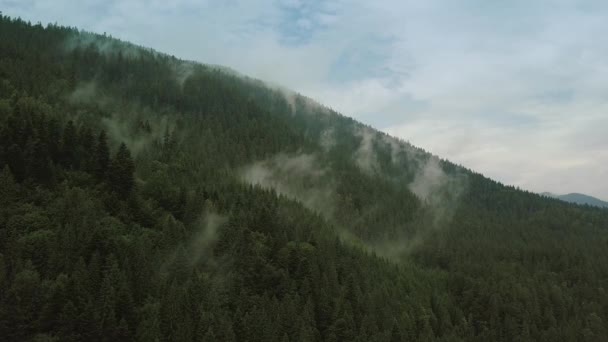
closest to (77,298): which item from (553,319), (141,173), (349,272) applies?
(141,173)

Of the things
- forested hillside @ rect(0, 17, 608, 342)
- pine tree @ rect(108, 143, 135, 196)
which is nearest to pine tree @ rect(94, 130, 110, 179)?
forested hillside @ rect(0, 17, 608, 342)

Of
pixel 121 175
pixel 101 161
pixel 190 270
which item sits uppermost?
pixel 101 161

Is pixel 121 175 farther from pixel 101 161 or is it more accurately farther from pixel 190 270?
pixel 190 270

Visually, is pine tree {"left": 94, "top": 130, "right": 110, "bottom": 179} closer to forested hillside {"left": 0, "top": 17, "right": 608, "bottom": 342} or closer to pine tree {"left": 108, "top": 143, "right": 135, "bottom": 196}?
forested hillside {"left": 0, "top": 17, "right": 608, "bottom": 342}

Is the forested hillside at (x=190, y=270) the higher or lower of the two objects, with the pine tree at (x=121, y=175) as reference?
lower

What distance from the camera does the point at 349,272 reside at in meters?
135

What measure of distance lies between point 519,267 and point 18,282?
161123mm

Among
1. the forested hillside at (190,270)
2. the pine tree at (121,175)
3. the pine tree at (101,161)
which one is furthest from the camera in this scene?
the pine tree at (101,161)

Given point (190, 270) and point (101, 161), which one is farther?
point (101, 161)

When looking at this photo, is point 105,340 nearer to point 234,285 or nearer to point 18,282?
point 18,282

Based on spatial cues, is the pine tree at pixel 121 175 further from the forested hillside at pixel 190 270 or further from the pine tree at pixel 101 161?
the pine tree at pixel 101 161

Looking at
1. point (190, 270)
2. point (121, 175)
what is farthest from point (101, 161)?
point (190, 270)

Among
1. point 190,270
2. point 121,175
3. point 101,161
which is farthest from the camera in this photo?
point 101,161

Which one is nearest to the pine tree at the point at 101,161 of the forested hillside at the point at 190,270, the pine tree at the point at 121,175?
the forested hillside at the point at 190,270
